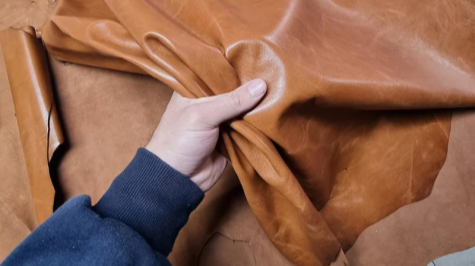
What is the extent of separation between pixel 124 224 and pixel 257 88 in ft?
0.94

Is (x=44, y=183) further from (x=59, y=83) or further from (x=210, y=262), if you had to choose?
(x=210, y=262)

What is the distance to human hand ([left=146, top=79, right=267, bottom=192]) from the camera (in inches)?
26.5

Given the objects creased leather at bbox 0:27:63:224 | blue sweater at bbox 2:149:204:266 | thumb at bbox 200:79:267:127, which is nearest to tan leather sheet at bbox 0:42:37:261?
creased leather at bbox 0:27:63:224

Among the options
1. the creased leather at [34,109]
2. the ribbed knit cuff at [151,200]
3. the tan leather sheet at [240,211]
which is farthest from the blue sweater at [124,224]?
the creased leather at [34,109]

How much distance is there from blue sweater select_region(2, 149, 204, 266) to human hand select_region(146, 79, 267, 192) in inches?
1.0

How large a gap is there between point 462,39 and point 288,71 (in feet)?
1.19

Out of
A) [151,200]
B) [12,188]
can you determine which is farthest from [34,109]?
[151,200]

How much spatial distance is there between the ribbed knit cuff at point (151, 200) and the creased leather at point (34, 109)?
0.24 metres

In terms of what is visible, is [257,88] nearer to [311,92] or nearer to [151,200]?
[311,92]

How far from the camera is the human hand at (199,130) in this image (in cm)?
67

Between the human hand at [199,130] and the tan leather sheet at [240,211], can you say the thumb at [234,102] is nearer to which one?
the human hand at [199,130]

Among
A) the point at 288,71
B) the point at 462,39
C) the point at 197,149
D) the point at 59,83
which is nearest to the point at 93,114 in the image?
the point at 59,83

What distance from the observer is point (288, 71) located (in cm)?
68

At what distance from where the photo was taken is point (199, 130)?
70cm
